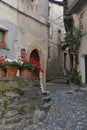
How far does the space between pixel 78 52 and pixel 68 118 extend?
6.06m

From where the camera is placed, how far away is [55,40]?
22.9 meters

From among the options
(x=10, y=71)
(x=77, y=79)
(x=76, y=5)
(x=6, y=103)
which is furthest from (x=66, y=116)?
(x=76, y=5)

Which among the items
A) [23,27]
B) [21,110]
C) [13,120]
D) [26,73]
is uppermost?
[23,27]

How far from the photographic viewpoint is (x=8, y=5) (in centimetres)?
986

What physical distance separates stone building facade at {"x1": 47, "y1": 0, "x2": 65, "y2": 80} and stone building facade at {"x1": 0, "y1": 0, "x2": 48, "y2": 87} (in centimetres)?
879

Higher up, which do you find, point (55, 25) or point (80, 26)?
point (55, 25)

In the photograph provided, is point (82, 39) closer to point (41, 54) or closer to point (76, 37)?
point (76, 37)

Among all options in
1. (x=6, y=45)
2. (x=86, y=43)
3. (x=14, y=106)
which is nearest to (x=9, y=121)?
(x=14, y=106)

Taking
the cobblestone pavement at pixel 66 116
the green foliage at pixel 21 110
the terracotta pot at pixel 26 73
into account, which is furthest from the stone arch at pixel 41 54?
the green foliage at pixel 21 110

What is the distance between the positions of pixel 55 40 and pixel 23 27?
12256 mm

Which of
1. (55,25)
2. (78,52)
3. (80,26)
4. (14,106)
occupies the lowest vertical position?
(14,106)

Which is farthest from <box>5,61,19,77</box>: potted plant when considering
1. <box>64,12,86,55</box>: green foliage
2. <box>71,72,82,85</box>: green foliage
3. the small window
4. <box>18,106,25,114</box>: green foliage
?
<box>64,12,86,55</box>: green foliage

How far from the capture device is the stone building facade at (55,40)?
71.2 ft

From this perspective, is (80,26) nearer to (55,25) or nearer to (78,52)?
(78,52)
